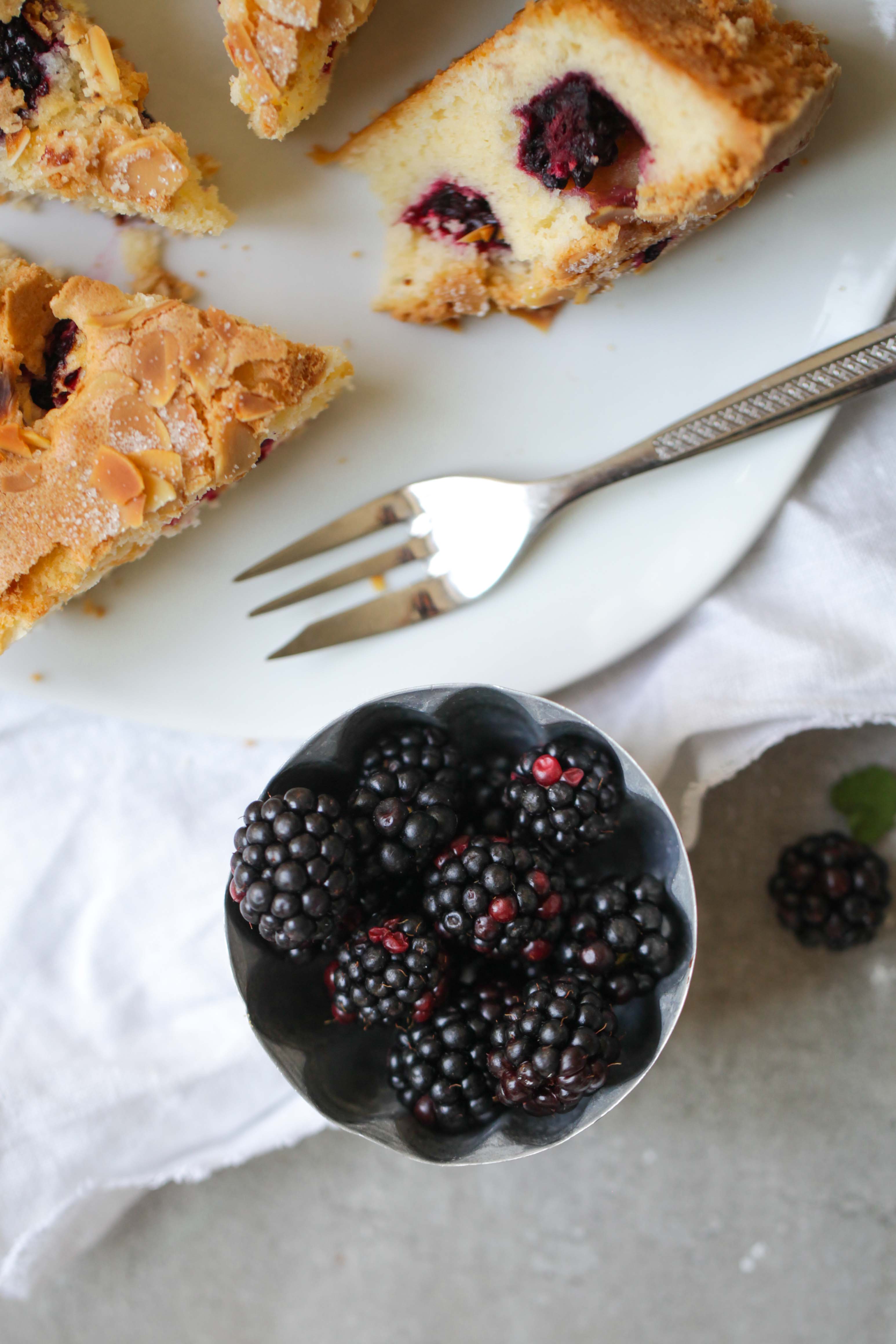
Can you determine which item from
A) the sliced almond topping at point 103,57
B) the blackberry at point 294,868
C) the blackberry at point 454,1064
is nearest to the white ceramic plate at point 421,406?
the sliced almond topping at point 103,57

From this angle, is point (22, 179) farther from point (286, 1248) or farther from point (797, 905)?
point (286, 1248)

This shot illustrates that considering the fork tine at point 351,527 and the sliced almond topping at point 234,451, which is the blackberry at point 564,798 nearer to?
the fork tine at point 351,527

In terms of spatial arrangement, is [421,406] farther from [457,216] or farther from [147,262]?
[147,262]

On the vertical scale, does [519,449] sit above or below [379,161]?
below

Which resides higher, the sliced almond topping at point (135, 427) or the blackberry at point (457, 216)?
the blackberry at point (457, 216)

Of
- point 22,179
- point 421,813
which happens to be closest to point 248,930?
point 421,813

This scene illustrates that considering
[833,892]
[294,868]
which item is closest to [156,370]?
[294,868]

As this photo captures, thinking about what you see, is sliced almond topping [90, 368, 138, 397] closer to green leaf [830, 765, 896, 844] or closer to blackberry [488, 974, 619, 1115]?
blackberry [488, 974, 619, 1115]
